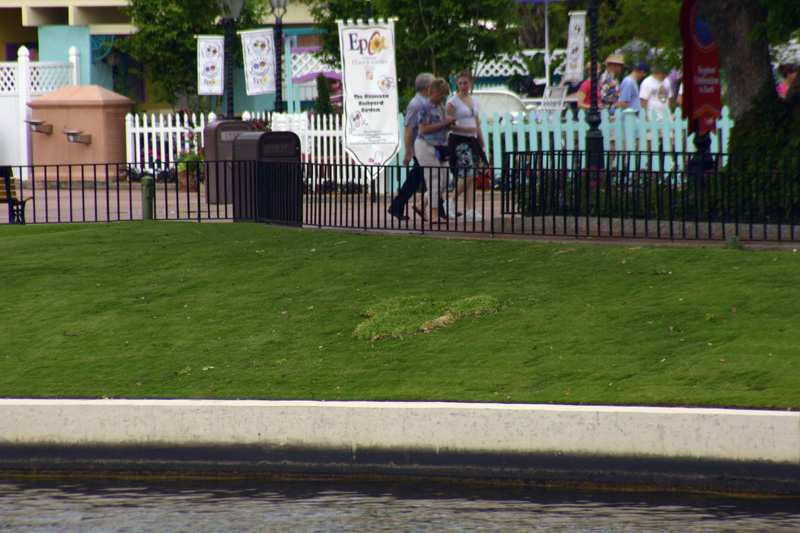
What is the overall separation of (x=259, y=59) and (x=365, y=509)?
18491mm

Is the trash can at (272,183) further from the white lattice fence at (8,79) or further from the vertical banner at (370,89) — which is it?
Result: the white lattice fence at (8,79)

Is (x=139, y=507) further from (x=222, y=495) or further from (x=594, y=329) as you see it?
(x=594, y=329)

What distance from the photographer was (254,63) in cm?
2350

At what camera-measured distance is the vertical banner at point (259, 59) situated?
76.6ft

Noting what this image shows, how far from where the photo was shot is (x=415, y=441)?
664 cm

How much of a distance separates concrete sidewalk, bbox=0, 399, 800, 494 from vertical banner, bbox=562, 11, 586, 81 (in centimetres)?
1658

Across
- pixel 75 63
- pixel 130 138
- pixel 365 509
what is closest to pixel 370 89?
pixel 130 138

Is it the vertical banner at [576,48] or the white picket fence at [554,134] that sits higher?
the vertical banner at [576,48]

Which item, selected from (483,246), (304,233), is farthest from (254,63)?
(483,246)

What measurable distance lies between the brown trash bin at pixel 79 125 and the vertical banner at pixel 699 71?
14616 mm

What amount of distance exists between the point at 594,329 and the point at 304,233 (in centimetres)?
489

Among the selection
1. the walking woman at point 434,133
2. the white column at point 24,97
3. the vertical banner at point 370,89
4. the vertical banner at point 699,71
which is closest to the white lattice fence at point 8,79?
the white column at point 24,97

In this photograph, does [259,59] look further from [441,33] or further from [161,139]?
[441,33]

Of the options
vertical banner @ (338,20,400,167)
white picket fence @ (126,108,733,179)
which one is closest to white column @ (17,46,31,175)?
white picket fence @ (126,108,733,179)
